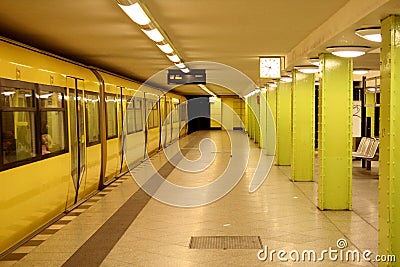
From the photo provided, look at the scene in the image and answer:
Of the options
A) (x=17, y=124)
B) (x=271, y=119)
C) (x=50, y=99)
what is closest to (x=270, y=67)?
(x=50, y=99)

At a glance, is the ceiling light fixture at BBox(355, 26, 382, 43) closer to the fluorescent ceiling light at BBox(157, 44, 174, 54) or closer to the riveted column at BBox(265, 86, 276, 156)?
the fluorescent ceiling light at BBox(157, 44, 174, 54)

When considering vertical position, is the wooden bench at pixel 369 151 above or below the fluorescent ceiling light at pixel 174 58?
below

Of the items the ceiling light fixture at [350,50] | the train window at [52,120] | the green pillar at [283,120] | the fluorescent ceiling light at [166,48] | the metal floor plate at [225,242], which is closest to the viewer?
the metal floor plate at [225,242]

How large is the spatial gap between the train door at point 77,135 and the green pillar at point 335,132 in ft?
14.5

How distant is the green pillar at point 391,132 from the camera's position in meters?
5.01

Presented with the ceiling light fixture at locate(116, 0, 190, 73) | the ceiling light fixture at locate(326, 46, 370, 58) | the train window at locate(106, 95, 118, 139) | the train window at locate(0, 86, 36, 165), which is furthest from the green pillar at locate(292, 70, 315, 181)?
the train window at locate(0, 86, 36, 165)

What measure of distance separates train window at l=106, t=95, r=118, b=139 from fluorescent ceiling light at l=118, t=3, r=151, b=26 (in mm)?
5458

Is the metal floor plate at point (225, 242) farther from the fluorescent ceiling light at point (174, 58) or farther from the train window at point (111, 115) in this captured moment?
the train window at point (111, 115)

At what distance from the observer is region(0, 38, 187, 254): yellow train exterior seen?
19.3 ft

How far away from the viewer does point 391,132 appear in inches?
200

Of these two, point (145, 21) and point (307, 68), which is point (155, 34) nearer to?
point (145, 21)

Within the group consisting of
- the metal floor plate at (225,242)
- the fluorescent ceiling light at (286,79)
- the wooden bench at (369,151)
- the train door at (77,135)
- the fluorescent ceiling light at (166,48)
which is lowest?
the metal floor plate at (225,242)

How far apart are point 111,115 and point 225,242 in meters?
6.25

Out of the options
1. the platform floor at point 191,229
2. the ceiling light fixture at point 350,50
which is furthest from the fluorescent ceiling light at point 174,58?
the ceiling light fixture at point 350,50
